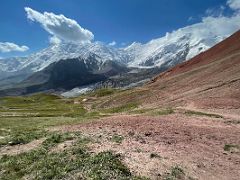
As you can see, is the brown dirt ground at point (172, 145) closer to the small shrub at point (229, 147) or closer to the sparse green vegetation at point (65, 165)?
the small shrub at point (229, 147)

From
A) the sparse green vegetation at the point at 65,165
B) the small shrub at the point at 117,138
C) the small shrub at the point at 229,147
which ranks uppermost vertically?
the small shrub at the point at 117,138

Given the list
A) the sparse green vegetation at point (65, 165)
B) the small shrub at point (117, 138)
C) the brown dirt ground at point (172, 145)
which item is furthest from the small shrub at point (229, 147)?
the sparse green vegetation at point (65, 165)

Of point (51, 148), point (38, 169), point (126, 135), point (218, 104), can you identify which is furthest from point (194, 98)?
point (38, 169)

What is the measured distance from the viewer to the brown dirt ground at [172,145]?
21219 millimetres

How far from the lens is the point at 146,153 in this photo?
23.4 m

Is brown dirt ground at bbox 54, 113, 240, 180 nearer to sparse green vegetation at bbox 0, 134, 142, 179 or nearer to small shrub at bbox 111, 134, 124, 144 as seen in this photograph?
small shrub at bbox 111, 134, 124, 144

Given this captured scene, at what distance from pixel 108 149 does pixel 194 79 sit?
6389 centimetres

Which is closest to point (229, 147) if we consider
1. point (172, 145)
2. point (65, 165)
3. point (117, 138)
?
point (172, 145)

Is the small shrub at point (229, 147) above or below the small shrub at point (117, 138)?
below

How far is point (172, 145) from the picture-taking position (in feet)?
84.3

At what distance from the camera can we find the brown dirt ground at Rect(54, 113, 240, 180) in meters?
21.2

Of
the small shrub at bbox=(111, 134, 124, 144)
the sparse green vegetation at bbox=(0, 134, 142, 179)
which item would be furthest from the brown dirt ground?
the sparse green vegetation at bbox=(0, 134, 142, 179)

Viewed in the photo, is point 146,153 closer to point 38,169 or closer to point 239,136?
point 38,169

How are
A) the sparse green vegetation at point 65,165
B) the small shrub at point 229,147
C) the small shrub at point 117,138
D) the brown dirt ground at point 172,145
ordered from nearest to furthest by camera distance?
the sparse green vegetation at point 65,165, the brown dirt ground at point 172,145, the small shrub at point 229,147, the small shrub at point 117,138
